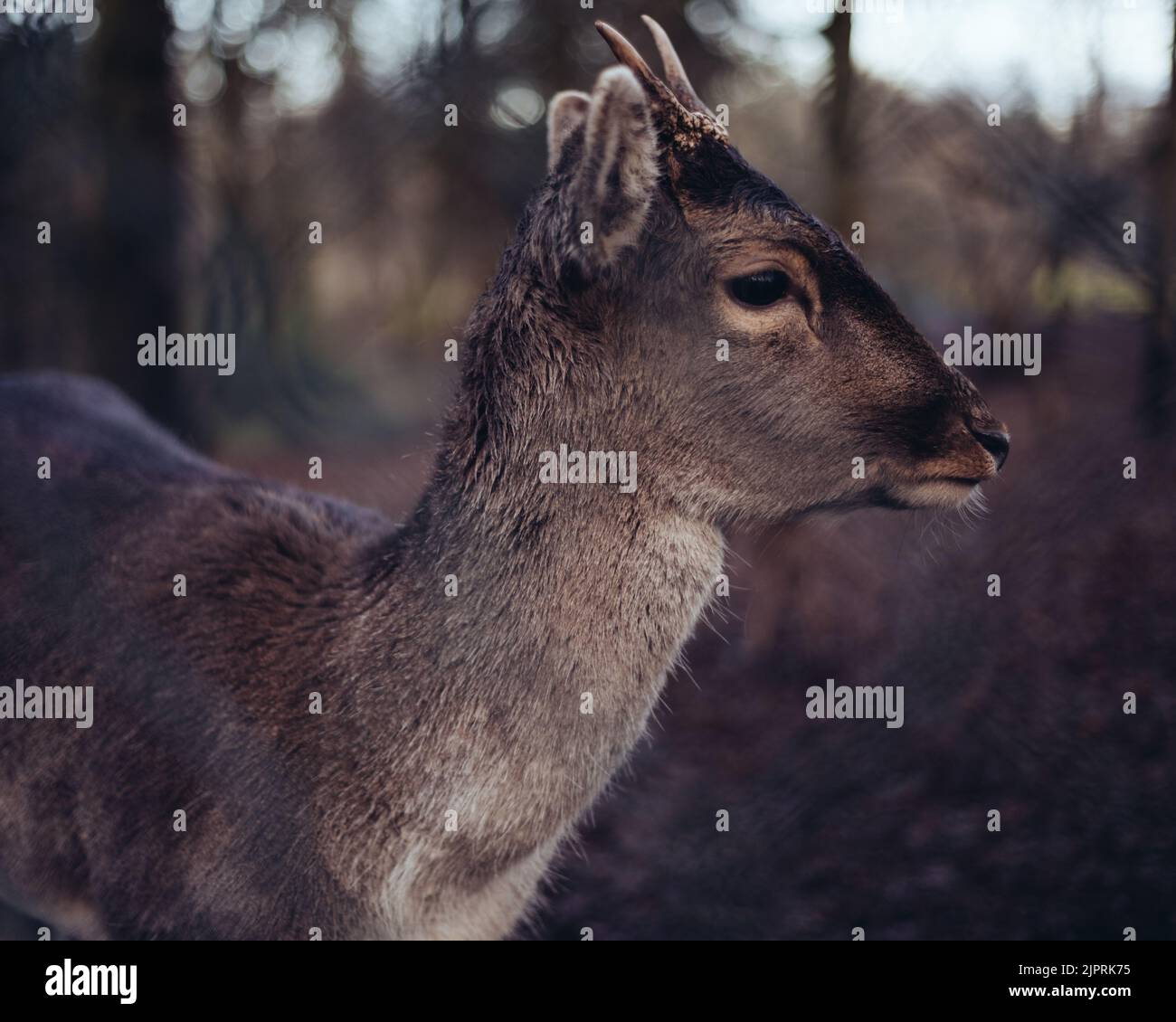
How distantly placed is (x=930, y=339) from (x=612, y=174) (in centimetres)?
310

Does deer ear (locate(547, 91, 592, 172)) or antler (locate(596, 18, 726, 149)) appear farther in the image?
deer ear (locate(547, 91, 592, 172))

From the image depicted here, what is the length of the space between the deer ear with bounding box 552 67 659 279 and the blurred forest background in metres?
0.90

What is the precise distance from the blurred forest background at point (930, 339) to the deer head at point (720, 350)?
46 centimetres

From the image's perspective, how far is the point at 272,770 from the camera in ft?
9.43

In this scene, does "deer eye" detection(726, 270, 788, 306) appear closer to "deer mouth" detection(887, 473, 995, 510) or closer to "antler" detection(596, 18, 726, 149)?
"antler" detection(596, 18, 726, 149)

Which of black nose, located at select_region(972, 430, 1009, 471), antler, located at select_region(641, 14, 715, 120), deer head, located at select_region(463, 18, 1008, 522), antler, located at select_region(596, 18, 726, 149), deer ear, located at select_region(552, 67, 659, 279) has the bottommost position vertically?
black nose, located at select_region(972, 430, 1009, 471)

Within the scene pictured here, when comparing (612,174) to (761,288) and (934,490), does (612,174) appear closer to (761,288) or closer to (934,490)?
(761,288)

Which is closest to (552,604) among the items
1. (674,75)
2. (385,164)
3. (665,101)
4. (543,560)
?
(543,560)

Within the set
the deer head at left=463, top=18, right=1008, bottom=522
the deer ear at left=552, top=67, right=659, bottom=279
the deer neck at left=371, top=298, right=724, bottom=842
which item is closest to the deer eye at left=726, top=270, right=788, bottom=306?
the deer head at left=463, top=18, right=1008, bottom=522

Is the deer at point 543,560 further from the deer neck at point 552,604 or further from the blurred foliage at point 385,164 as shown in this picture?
the blurred foliage at point 385,164

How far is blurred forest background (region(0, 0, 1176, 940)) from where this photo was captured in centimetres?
458

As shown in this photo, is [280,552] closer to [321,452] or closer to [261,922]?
[261,922]

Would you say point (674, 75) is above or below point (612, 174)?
above

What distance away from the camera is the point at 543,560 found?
8.96 feet
